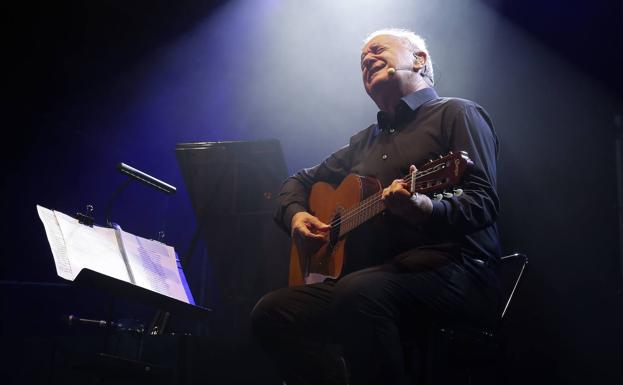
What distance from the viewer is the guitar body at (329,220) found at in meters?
2.28

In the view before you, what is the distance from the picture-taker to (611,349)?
2883mm

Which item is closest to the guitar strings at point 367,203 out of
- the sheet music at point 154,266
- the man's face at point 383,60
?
the man's face at point 383,60

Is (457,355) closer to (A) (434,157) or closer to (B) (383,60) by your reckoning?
(A) (434,157)

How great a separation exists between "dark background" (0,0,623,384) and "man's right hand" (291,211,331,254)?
28.2 inches

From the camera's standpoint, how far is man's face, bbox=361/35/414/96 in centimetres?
262

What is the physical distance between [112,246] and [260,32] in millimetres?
3034

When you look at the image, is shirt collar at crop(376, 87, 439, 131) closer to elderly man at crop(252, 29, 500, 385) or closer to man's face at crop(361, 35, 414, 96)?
elderly man at crop(252, 29, 500, 385)

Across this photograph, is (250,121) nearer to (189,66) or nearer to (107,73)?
(189,66)

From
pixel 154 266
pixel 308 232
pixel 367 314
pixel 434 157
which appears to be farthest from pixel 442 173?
pixel 154 266

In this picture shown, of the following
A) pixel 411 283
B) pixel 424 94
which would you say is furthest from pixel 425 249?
pixel 424 94

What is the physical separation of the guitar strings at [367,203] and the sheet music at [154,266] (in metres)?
0.79

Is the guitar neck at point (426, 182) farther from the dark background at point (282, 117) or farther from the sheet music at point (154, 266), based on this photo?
the dark background at point (282, 117)

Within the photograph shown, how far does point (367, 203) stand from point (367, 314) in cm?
48

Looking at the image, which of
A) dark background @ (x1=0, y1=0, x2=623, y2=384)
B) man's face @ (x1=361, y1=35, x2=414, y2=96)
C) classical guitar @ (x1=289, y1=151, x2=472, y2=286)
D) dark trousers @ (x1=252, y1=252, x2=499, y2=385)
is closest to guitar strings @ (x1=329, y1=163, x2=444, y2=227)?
classical guitar @ (x1=289, y1=151, x2=472, y2=286)
